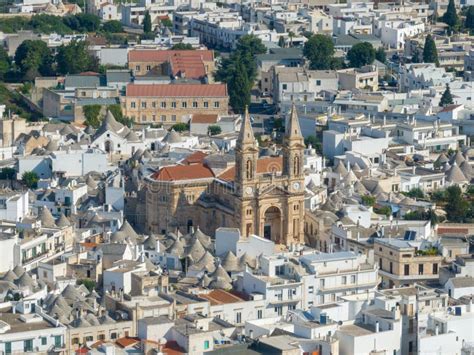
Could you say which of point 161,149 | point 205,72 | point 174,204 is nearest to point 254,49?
point 205,72

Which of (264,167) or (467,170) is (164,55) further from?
(264,167)

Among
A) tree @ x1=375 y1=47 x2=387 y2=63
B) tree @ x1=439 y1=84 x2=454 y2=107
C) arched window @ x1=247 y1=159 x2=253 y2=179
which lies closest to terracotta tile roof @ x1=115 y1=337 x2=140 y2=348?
arched window @ x1=247 y1=159 x2=253 y2=179

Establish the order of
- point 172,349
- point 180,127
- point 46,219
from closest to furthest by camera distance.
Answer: point 172,349 → point 46,219 → point 180,127

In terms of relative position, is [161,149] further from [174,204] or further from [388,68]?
[388,68]

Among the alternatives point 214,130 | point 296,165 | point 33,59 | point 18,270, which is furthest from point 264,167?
point 33,59

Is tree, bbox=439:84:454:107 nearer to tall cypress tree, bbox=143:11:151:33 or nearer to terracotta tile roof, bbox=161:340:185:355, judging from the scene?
tall cypress tree, bbox=143:11:151:33

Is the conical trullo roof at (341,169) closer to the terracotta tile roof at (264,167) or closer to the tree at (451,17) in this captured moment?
the terracotta tile roof at (264,167)
